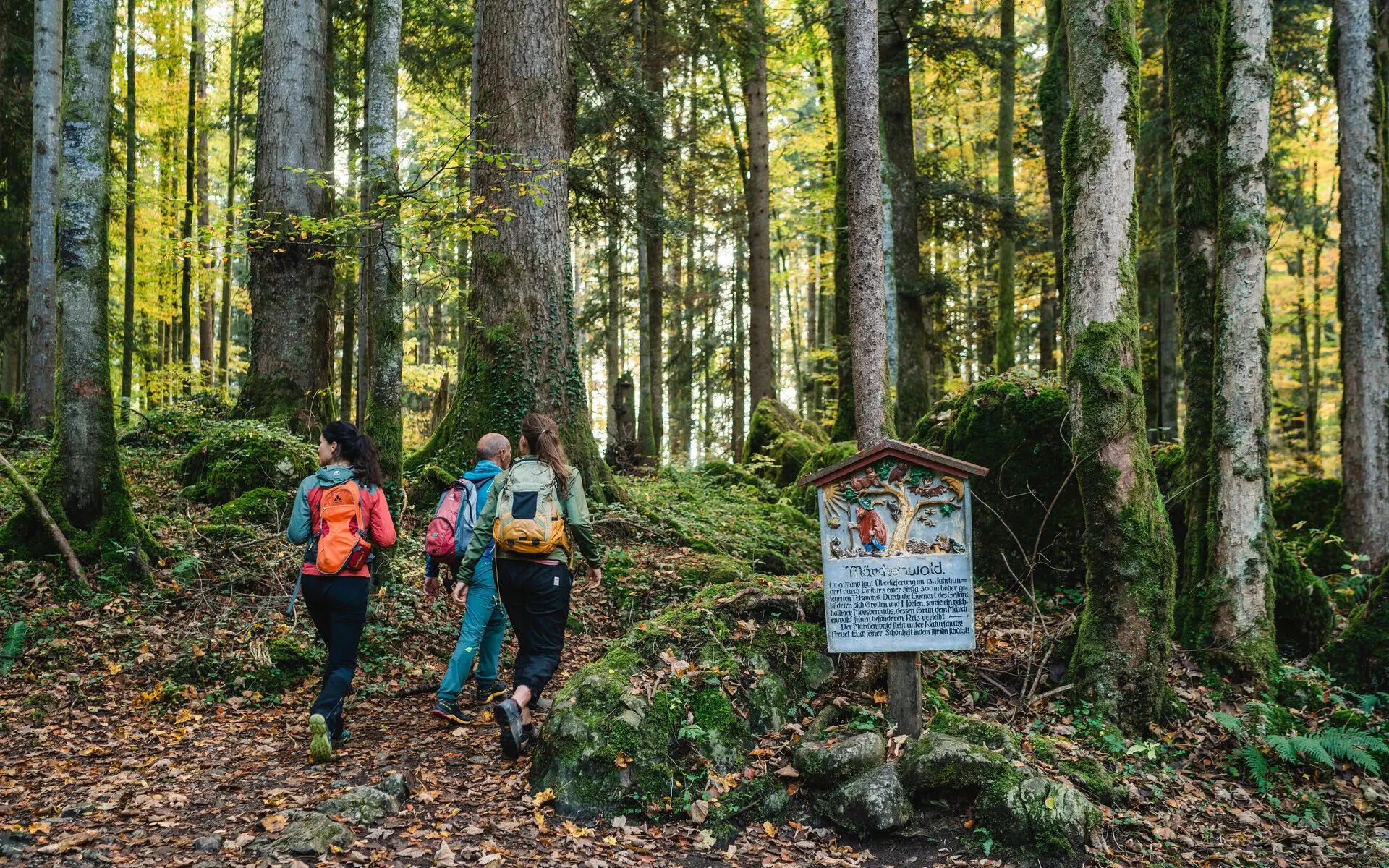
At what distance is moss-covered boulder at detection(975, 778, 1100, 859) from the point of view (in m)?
4.48

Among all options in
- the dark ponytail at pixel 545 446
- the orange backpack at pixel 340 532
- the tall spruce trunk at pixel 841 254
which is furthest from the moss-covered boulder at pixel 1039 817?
the tall spruce trunk at pixel 841 254

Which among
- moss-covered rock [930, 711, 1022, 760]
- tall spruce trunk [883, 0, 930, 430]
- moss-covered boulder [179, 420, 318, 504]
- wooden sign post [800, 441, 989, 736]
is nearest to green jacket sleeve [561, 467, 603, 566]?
wooden sign post [800, 441, 989, 736]

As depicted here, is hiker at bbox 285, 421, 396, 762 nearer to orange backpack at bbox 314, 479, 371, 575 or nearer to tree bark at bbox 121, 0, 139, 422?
orange backpack at bbox 314, 479, 371, 575

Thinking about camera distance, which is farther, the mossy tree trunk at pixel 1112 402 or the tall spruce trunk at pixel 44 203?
the tall spruce trunk at pixel 44 203

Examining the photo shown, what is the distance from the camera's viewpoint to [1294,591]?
7.55m

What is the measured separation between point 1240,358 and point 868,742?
16.6ft

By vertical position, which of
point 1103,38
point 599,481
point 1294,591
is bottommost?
point 1294,591

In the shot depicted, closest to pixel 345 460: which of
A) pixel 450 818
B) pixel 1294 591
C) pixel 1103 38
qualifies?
pixel 450 818

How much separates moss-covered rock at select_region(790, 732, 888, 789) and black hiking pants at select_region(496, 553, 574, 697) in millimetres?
1802

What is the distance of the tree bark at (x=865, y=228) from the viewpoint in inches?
268

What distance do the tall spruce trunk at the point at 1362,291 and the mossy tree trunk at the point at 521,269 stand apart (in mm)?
9091

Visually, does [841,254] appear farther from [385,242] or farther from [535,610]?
[535,610]

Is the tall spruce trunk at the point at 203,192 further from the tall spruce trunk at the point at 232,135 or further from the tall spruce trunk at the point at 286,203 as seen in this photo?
the tall spruce trunk at the point at 286,203

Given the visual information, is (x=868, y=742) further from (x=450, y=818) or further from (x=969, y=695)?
(x=450, y=818)
